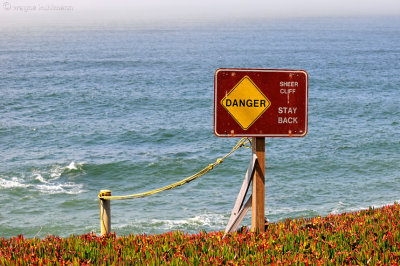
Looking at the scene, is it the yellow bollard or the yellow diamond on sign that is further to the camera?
the yellow bollard

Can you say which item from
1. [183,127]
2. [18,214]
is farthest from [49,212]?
[183,127]

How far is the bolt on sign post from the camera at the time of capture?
26.7 ft

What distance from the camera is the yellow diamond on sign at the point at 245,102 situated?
321 inches

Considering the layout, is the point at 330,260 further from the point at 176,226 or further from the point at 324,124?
the point at 324,124

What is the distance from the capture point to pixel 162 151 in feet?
125

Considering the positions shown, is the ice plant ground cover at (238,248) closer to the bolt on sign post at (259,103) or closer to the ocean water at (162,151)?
the bolt on sign post at (259,103)

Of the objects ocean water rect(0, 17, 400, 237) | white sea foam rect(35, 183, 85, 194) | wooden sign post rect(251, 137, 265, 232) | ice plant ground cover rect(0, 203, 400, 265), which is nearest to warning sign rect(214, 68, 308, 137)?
wooden sign post rect(251, 137, 265, 232)

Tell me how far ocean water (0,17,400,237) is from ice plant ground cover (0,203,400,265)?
741 cm

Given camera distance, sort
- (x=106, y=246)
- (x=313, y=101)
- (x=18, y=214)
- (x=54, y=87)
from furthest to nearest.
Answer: (x=54, y=87) < (x=313, y=101) < (x=18, y=214) < (x=106, y=246)

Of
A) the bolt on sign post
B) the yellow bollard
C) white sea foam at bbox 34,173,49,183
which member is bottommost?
white sea foam at bbox 34,173,49,183

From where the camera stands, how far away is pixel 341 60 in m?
92.5

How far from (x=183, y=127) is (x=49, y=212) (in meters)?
19.5

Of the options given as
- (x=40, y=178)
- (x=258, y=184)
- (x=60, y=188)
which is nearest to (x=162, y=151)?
(x=40, y=178)

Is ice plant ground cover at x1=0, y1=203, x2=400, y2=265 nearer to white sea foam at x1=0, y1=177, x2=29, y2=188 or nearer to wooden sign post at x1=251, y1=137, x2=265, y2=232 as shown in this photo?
wooden sign post at x1=251, y1=137, x2=265, y2=232
